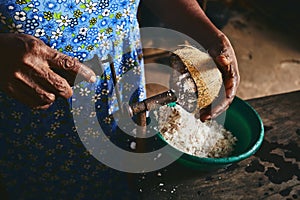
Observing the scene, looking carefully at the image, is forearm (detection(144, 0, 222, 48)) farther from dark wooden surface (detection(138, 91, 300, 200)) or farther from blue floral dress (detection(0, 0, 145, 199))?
dark wooden surface (detection(138, 91, 300, 200))

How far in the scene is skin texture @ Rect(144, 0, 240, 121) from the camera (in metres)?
1.32

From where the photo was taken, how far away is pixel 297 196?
135 centimetres

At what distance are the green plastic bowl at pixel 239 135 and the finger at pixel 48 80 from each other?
1.40ft

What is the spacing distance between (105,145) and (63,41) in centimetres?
50

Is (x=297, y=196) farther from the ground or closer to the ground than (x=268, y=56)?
farther from the ground

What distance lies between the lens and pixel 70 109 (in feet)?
4.58

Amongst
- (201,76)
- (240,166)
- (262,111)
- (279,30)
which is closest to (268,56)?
(279,30)

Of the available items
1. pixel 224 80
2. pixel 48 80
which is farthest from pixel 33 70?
pixel 224 80

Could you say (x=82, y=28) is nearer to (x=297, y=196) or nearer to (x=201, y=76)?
(x=201, y=76)

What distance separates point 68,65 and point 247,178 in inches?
28.0

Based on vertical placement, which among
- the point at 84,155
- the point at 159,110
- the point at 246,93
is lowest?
the point at 246,93

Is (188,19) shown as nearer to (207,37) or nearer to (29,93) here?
(207,37)

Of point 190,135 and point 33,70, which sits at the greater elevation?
point 33,70

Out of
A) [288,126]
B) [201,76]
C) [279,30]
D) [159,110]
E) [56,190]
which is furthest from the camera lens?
[279,30]
